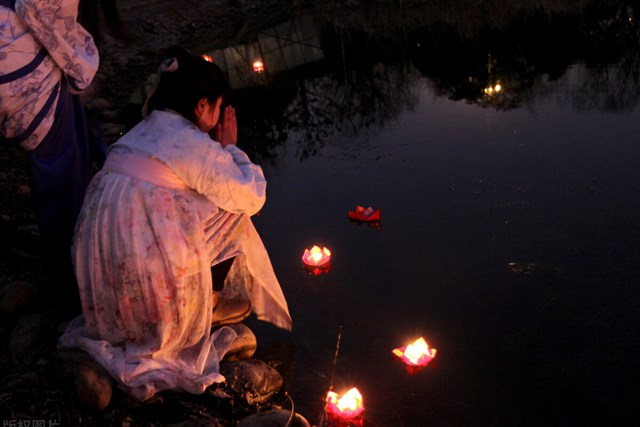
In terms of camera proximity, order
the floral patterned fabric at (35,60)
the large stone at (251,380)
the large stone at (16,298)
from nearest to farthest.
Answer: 1. the floral patterned fabric at (35,60)
2. the large stone at (251,380)
3. the large stone at (16,298)

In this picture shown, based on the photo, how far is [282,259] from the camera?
184 inches

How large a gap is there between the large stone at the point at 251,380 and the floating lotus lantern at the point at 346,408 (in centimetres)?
36

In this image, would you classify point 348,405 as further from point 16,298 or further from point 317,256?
point 16,298

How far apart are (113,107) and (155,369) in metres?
6.03

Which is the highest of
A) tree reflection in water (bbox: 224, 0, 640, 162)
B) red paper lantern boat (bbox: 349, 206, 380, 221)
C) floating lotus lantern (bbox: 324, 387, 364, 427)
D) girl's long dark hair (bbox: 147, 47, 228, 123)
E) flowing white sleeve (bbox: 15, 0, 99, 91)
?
flowing white sleeve (bbox: 15, 0, 99, 91)

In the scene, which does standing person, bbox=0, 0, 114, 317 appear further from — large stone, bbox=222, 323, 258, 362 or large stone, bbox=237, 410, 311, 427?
large stone, bbox=237, 410, 311, 427

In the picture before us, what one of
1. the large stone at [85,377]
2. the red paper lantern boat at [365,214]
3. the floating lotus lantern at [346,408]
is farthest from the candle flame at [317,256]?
the large stone at [85,377]

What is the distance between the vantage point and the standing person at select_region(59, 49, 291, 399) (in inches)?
116

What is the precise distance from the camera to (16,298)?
3652 millimetres

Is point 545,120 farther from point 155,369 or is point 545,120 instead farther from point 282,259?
point 155,369

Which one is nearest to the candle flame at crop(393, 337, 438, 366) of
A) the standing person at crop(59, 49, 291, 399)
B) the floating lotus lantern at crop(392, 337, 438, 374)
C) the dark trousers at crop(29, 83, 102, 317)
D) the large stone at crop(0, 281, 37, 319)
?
the floating lotus lantern at crop(392, 337, 438, 374)

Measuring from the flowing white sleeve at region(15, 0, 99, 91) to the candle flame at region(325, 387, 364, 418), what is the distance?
2.20 metres

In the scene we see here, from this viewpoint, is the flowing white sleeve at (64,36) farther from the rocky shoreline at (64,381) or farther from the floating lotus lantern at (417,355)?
the floating lotus lantern at (417,355)

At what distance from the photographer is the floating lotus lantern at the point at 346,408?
3098mm
